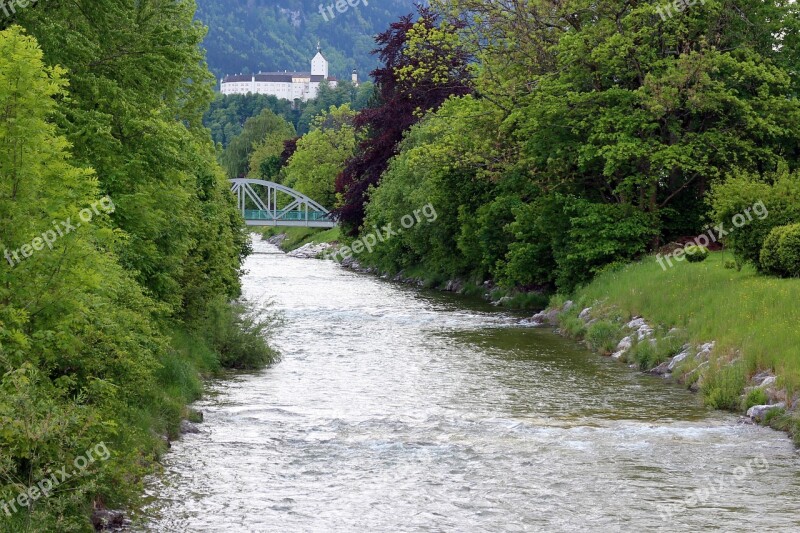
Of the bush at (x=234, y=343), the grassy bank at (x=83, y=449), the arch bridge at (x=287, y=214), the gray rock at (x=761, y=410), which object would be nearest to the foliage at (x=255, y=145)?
the arch bridge at (x=287, y=214)

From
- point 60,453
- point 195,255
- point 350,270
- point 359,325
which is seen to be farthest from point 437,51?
point 60,453

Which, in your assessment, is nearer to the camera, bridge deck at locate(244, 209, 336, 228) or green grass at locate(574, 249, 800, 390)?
green grass at locate(574, 249, 800, 390)

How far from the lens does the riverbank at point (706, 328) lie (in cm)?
1819

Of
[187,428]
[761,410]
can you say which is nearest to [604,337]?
[761,410]

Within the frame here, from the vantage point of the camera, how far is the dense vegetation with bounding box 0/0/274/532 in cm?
1038

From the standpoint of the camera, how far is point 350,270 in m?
61.9

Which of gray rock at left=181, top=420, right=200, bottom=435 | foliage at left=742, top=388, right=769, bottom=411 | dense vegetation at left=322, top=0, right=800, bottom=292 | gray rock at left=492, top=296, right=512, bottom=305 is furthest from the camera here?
gray rock at left=492, top=296, right=512, bottom=305

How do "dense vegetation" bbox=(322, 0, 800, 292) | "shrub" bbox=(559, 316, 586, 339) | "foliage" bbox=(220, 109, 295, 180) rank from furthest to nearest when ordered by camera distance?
"foliage" bbox=(220, 109, 295, 180) → "dense vegetation" bbox=(322, 0, 800, 292) → "shrub" bbox=(559, 316, 586, 339)

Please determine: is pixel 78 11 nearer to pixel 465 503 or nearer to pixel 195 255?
pixel 195 255

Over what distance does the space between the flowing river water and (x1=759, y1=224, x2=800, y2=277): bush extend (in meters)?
4.09

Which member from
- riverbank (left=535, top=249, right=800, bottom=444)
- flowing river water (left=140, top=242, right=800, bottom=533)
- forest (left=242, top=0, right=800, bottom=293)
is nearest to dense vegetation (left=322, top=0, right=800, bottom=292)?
forest (left=242, top=0, right=800, bottom=293)

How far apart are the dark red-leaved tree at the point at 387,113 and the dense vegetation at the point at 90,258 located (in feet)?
95.7

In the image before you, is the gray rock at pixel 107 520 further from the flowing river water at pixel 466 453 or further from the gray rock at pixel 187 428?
the gray rock at pixel 187 428
